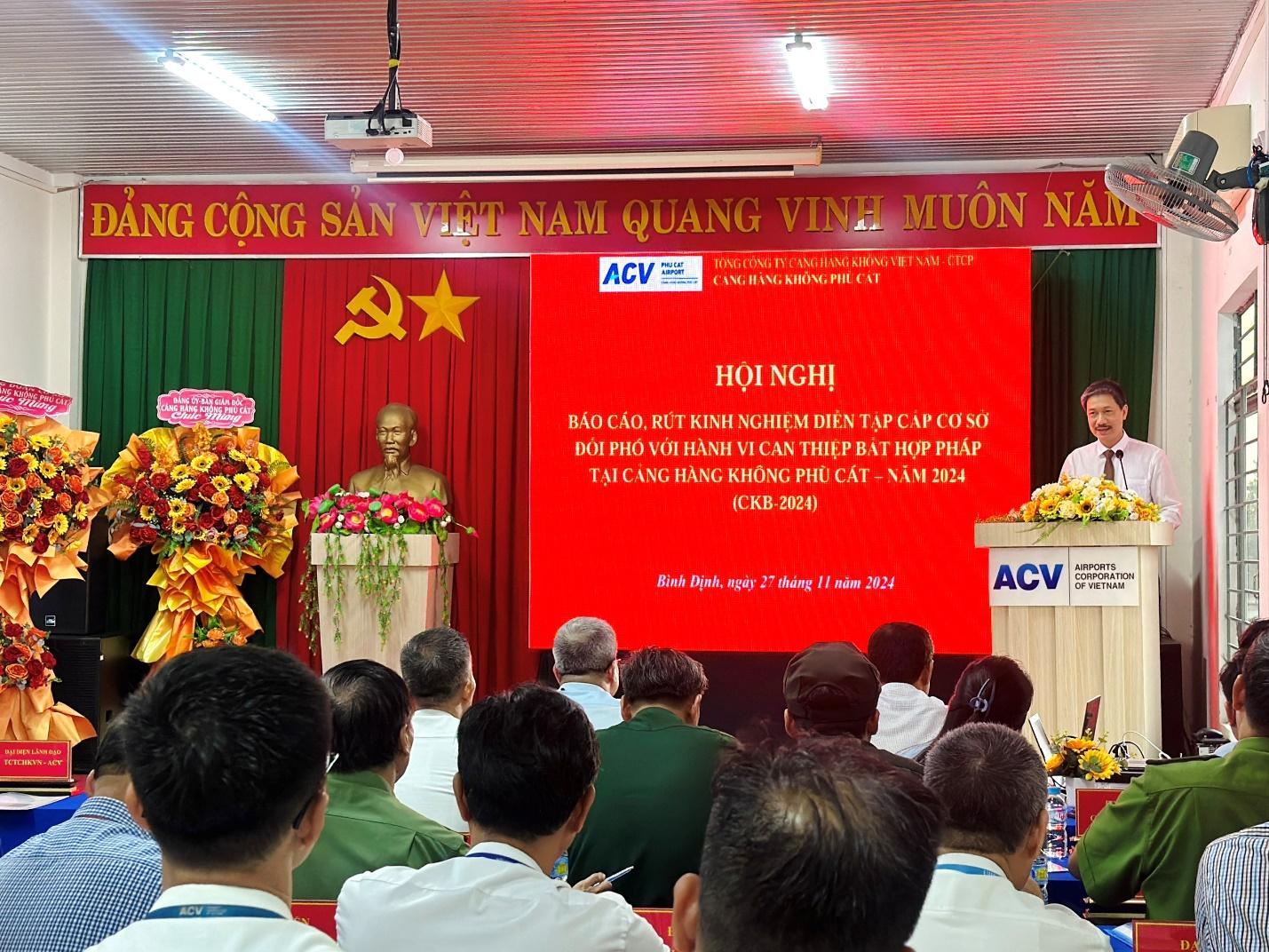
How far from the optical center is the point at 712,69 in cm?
663

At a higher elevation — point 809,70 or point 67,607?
point 809,70

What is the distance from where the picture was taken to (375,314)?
27.5ft

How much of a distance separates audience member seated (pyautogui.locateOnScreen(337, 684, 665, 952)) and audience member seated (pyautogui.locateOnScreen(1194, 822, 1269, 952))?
2.63ft

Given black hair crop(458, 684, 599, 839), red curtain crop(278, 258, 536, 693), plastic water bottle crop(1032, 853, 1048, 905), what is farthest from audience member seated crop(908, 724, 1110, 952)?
red curtain crop(278, 258, 536, 693)

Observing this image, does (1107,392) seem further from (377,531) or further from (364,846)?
(364,846)

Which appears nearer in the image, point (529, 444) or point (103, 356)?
point (529, 444)

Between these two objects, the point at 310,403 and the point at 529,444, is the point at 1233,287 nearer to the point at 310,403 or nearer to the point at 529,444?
the point at 529,444

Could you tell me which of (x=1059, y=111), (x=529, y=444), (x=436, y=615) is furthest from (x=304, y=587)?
(x=1059, y=111)

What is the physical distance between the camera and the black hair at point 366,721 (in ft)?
9.02

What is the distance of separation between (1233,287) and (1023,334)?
3.78 ft

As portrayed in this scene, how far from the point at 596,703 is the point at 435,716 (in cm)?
76

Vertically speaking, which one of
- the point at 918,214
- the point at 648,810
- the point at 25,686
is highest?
the point at 918,214

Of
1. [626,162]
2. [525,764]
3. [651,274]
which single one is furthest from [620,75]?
[525,764]

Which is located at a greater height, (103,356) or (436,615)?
(103,356)
